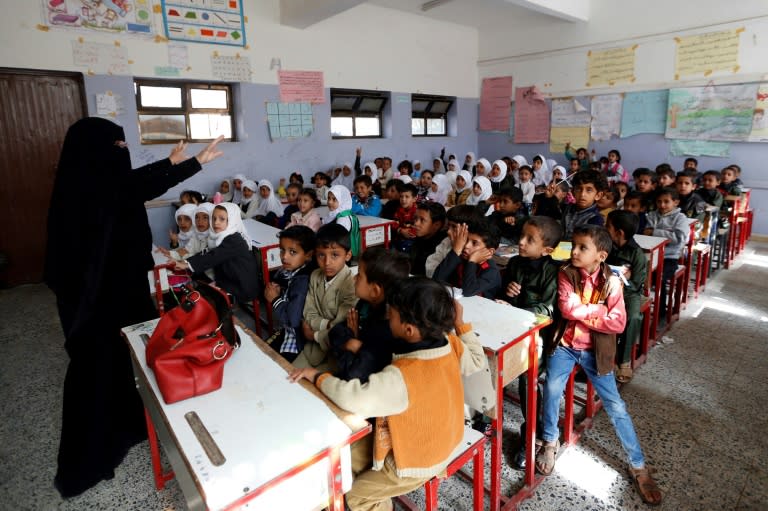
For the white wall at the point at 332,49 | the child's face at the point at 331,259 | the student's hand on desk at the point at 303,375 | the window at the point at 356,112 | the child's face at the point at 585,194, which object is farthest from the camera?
the window at the point at 356,112

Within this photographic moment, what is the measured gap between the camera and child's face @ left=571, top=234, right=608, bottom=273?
1.77m

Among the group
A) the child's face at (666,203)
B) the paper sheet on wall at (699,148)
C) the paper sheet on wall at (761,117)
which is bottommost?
the child's face at (666,203)

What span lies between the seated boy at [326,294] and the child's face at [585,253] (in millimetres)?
873

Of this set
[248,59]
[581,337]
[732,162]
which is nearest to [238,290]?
[581,337]

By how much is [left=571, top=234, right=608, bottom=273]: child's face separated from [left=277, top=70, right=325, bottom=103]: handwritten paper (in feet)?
16.8

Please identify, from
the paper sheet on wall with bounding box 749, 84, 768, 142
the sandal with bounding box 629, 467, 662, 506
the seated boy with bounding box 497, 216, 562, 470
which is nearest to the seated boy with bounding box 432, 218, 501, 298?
the seated boy with bounding box 497, 216, 562, 470

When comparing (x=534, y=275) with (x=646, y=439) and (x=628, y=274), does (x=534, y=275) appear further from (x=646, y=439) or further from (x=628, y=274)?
(x=646, y=439)

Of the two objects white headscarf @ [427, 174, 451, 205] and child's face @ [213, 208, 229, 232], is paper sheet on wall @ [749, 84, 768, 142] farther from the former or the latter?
child's face @ [213, 208, 229, 232]

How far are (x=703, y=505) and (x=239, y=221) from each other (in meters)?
2.71

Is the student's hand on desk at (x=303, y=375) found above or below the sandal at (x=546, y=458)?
above

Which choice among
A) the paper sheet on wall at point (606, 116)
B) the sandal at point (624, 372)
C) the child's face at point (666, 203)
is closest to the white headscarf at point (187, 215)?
the sandal at point (624, 372)

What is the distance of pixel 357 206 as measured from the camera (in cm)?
474

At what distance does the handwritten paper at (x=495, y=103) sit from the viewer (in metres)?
8.20

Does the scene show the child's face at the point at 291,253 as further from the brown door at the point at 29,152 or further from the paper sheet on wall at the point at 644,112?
the paper sheet on wall at the point at 644,112
